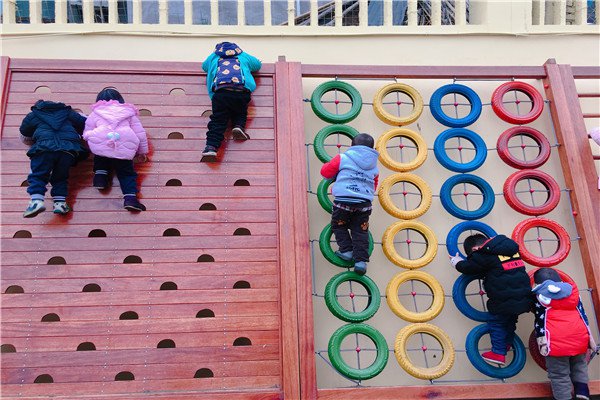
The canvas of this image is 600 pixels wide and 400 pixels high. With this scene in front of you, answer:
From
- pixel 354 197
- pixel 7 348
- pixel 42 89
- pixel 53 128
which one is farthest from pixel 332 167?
pixel 7 348

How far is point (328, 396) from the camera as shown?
4086 millimetres

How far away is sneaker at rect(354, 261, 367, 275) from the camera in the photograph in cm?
446

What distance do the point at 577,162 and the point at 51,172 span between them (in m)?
4.33

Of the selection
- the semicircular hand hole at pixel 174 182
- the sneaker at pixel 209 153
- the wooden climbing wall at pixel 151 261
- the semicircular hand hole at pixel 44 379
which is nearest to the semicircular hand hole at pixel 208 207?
the wooden climbing wall at pixel 151 261

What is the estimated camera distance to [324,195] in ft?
15.5

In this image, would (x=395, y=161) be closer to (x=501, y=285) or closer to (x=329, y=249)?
(x=329, y=249)

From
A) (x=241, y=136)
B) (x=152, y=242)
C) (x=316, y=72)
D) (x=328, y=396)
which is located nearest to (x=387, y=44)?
(x=316, y=72)

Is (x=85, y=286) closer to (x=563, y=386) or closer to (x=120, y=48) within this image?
(x=120, y=48)

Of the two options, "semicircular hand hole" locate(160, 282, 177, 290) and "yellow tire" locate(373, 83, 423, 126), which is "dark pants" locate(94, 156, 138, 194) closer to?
"semicircular hand hole" locate(160, 282, 177, 290)

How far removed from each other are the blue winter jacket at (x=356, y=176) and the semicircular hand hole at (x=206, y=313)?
1.26 meters

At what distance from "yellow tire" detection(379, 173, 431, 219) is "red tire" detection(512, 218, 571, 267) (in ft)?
2.55

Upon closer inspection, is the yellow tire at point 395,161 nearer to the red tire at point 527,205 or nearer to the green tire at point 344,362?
the red tire at point 527,205

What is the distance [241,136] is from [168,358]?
1.82m

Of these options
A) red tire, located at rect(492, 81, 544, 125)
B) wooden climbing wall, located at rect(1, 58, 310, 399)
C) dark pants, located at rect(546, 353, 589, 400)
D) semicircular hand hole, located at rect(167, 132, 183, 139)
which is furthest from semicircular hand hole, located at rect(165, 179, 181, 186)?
dark pants, located at rect(546, 353, 589, 400)
